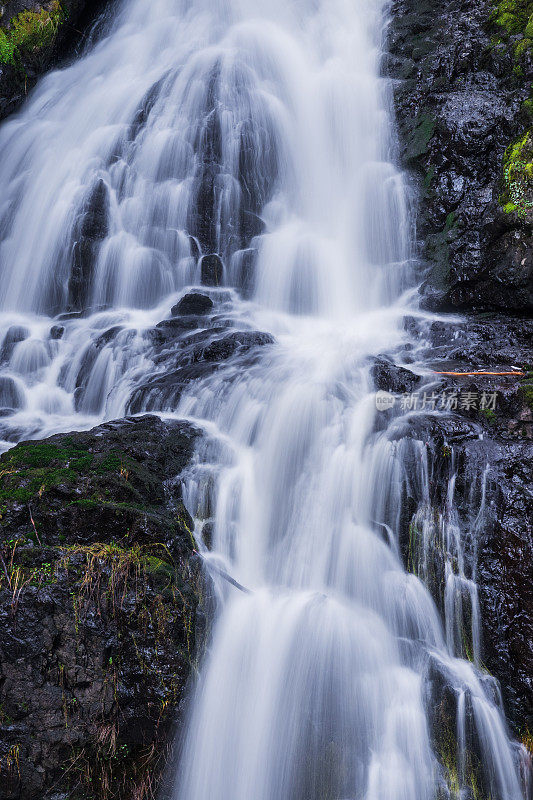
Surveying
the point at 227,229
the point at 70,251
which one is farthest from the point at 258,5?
the point at 70,251

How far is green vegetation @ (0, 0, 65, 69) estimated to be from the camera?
47.5 ft

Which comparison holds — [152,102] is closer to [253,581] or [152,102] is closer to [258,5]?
[258,5]

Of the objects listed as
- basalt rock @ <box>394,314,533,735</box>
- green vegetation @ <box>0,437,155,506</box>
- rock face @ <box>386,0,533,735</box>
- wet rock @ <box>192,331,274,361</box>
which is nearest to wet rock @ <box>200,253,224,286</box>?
wet rock @ <box>192,331,274,361</box>

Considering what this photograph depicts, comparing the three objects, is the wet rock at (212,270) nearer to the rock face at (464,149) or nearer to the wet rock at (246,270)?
the wet rock at (246,270)

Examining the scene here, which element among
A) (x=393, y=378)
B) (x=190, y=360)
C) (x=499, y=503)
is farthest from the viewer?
(x=190, y=360)

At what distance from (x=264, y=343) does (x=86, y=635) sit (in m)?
5.50

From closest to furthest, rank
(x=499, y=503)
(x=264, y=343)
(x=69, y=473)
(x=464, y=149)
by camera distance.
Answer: (x=69, y=473)
(x=499, y=503)
(x=264, y=343)
(x=464, y=149)

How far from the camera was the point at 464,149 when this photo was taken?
10188 millimetres

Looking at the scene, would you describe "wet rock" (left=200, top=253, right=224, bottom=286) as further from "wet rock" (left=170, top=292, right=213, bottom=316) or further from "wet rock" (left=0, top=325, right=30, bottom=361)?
"wet rock" (left=0, top=325, right=30, bottom=361)

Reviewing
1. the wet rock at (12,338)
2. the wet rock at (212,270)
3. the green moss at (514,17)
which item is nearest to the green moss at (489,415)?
the wet rock at (212,270)

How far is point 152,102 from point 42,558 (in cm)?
1271

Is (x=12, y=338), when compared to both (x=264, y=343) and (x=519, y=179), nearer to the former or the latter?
(x=264, y=343)

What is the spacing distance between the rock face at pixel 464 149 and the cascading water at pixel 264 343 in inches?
22.4

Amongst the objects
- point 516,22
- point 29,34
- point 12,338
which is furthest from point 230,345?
point 29,34
